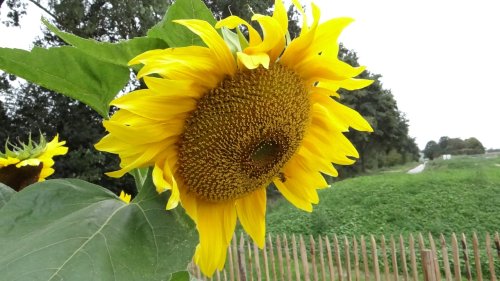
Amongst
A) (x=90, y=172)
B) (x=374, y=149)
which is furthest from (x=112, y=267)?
(x=374, y=149)

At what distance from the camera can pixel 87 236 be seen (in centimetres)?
36

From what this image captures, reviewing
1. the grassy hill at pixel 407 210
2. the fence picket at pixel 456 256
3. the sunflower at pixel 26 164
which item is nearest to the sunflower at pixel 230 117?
the sunflower at pixel 26 164

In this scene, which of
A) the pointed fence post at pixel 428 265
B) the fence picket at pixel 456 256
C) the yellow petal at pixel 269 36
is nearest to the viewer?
the yellow petal at pixel 269 36

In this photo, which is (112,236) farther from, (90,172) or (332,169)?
(90,172)

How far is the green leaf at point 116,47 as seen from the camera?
1.35 feet

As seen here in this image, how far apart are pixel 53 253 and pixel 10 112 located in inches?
421

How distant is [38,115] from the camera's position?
9.84 m

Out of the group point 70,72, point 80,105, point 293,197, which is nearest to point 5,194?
point 70,72

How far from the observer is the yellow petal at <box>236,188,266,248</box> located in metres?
0.54

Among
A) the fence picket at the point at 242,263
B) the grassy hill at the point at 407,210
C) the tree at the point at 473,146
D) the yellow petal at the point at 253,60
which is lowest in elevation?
the fence picket at the point at 242,263

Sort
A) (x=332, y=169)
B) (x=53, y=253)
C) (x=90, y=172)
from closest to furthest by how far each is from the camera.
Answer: (x=53, y=253) → (x=332, y=169) → (x=90, y=172)

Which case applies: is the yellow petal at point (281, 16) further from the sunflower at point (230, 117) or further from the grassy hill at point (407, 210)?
the grassy hill at point (407, 210)

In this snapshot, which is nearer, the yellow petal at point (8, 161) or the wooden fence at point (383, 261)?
the yellow petal at point (8, 161)

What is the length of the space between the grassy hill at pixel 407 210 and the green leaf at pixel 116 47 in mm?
7186
